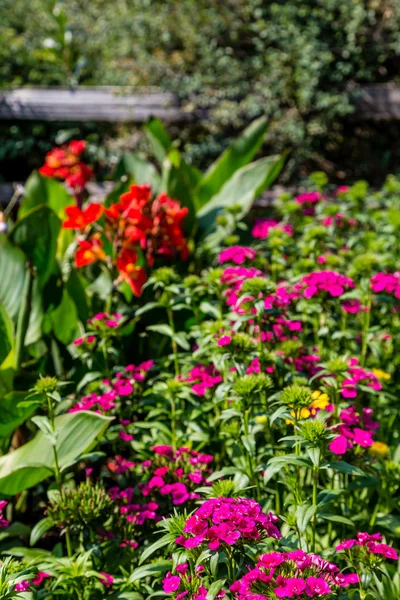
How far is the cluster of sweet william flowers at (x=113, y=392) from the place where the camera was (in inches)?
75.0

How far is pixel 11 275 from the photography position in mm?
2539

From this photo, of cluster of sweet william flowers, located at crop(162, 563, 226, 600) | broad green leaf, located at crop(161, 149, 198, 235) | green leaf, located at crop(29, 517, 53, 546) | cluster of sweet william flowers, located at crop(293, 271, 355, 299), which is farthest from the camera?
broad green leaf, located at crop(161, 149, 198, 235)

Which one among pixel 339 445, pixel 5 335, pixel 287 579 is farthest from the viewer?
pixel 5 335

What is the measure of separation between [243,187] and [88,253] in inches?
39.6

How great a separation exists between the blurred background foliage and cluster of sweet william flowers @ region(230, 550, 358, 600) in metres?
3.95

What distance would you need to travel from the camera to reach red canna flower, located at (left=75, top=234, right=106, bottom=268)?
2.58 meters

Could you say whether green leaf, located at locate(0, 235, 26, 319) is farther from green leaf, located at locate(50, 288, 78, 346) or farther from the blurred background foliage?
the blurred background foliage

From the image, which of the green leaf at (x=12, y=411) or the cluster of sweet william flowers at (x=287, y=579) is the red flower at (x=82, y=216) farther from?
the cluster of sweet william flowers at (x=287, y=579)

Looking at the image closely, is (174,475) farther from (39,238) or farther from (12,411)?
(39,238)

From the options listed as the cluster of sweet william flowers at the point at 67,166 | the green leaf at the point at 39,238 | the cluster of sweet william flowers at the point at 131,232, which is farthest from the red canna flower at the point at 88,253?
the cluster of sweet william flowers at the point at 67,166

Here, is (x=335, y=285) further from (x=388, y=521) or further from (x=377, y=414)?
(x=388, y=521)

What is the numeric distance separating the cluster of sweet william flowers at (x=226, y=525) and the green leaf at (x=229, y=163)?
2.55 m

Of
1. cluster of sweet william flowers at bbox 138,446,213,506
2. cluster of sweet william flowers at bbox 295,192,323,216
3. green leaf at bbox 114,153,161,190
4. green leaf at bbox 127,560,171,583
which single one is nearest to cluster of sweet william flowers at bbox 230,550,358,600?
green leaf at bbox 127,560,171,583

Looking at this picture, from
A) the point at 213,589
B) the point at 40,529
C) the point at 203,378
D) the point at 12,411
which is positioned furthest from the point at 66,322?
the point at 213,589
